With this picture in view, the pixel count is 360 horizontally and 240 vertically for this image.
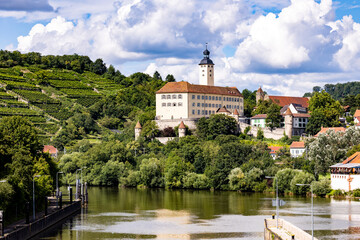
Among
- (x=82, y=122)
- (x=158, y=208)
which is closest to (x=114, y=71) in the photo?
(x=82, y=122)

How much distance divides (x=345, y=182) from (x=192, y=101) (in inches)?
1788

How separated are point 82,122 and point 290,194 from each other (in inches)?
2369

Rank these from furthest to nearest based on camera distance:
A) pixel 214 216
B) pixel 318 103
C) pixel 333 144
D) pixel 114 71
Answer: pixel 114 71
pixel 318 103
pixel 333 144
pixel 214 216

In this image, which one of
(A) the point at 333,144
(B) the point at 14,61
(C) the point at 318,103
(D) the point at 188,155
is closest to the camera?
(A) the point at 333,144

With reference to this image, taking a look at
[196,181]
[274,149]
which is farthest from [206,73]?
[196,181]

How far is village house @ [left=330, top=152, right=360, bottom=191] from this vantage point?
76.0 metres

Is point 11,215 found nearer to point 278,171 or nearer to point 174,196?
point 174,196

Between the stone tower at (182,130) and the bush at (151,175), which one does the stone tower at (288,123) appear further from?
the bush at (151,175)

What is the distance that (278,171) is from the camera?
83500 mm

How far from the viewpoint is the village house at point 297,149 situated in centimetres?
9544

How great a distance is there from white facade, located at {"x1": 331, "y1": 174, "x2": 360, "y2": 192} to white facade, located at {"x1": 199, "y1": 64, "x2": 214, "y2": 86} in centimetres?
5445

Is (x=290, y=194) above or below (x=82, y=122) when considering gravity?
below

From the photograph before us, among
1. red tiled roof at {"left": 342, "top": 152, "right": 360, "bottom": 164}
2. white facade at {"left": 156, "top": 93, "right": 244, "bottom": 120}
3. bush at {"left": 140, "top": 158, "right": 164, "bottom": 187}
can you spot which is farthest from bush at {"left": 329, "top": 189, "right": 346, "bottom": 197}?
white facade at {"left": 156, "top": 93, "right": 244, "bottom": 120}

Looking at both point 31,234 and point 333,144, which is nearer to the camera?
point 31,234
